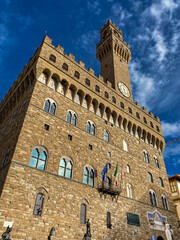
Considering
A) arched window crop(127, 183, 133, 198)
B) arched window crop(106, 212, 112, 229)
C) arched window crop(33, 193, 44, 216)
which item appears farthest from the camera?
arched window crop(127, 183, 133, 198)

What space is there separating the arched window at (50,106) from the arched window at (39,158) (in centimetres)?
349

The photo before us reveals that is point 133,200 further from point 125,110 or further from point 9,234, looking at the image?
point 9,234

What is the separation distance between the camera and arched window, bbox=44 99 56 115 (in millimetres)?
16105

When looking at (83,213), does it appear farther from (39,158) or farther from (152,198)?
(152,198)

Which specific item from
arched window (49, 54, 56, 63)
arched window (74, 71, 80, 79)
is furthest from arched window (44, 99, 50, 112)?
arched window (74, 71, 80, 79)

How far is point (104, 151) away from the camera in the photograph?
18469 millimetres

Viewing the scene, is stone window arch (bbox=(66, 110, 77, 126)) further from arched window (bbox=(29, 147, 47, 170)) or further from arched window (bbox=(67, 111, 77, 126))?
arched window (bbox=(29, 147, 47, 170))

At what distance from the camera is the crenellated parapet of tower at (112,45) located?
98.1 ft

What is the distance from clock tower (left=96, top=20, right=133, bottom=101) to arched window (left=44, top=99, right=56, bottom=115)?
10.1 meters

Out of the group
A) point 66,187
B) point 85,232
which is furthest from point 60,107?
point 85,232

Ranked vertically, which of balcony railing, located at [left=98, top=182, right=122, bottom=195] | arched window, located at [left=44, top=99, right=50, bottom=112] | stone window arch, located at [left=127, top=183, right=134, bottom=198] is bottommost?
A: balcony railing, located at [left=98, top=182, right=122, bottom=195]

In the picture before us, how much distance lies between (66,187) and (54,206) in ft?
5.27

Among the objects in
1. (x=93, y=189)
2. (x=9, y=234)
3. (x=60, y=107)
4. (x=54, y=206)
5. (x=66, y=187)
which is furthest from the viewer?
(x=60, y=107)

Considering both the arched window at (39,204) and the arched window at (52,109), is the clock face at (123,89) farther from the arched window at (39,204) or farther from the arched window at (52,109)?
the arched window at (39,204)
